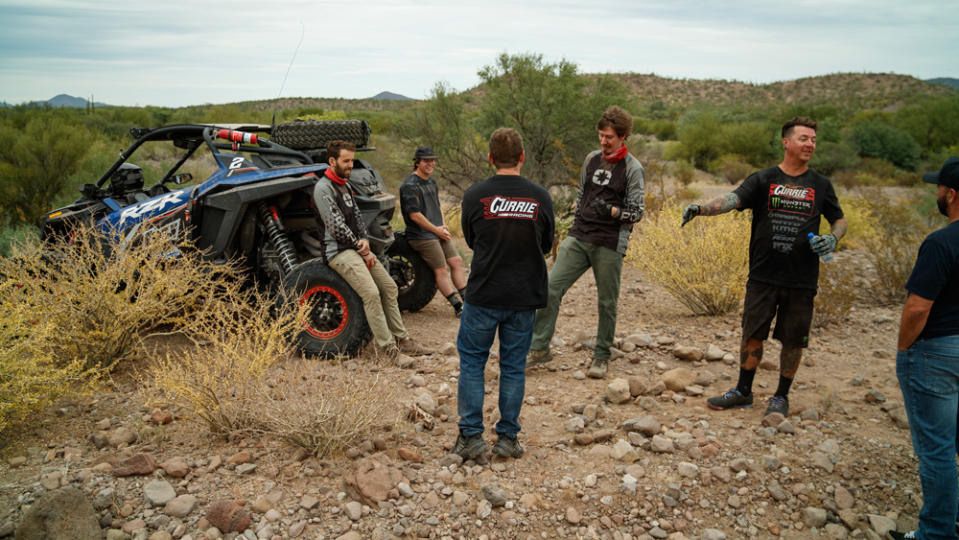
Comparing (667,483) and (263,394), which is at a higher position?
(263,394)

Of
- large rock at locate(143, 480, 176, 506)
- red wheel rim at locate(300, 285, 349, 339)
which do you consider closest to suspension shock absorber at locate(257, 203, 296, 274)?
red wheel rim at locate(300, 285, 349, 339)

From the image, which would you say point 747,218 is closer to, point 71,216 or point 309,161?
point 309,161

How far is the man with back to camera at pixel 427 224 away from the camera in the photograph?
6008 mm

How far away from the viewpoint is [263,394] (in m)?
3.72

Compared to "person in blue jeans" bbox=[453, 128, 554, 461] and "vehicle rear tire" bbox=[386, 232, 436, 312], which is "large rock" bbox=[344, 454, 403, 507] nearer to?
"person in blue jeans" bbox=[453, 128, 554, 461]

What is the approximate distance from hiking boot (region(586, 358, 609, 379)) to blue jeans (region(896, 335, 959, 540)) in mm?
2345

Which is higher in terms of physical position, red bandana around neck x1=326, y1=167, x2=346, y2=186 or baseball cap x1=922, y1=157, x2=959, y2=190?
baseball cap x1=922, y1=157, x2=959, y2=190

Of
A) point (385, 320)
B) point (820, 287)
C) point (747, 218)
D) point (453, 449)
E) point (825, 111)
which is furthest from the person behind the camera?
point (825, 111)

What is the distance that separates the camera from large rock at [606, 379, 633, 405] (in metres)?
4.43

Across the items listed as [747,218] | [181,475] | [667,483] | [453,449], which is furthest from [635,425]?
[747,218]

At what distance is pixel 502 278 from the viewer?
11.2 feet

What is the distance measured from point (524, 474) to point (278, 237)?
308 centimetres

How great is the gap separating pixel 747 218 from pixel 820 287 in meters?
1.11

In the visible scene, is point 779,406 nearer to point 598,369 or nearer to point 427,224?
point 598,369
